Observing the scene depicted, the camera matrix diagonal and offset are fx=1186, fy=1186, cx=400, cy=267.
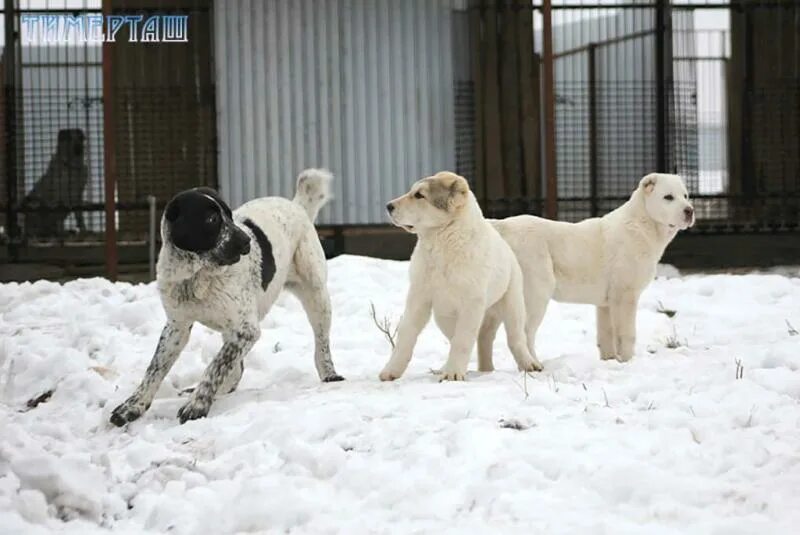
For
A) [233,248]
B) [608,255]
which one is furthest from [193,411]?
[608,255]

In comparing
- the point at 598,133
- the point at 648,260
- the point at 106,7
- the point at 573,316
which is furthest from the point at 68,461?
the point at 598,133

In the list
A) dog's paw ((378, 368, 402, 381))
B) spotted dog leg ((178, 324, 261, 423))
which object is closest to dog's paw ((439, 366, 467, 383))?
dog's paw ((378, 368, 402, 381))

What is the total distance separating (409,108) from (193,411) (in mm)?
6631

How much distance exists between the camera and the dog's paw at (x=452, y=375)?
18.4 ft

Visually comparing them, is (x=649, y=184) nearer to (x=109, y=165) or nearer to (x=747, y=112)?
(x=109, y=165)

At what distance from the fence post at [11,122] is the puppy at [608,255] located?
5970mm

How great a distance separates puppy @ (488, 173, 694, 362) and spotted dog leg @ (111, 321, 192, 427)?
6.53 feet

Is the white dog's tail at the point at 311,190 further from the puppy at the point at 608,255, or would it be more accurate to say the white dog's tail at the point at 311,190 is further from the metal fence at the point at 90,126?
Result: the metal fence at the point at 90,126

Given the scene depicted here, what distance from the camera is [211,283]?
545cm

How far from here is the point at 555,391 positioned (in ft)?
16.5

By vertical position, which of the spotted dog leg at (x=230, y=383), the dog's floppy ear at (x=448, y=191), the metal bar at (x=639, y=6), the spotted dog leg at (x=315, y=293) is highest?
the metal bar at (x=639, y=6)

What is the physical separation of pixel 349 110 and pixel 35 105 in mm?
2964

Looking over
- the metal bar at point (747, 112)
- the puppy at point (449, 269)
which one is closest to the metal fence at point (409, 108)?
the metal bar at point (747, 112)

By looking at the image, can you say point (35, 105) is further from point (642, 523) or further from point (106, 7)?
point (642, 523)
